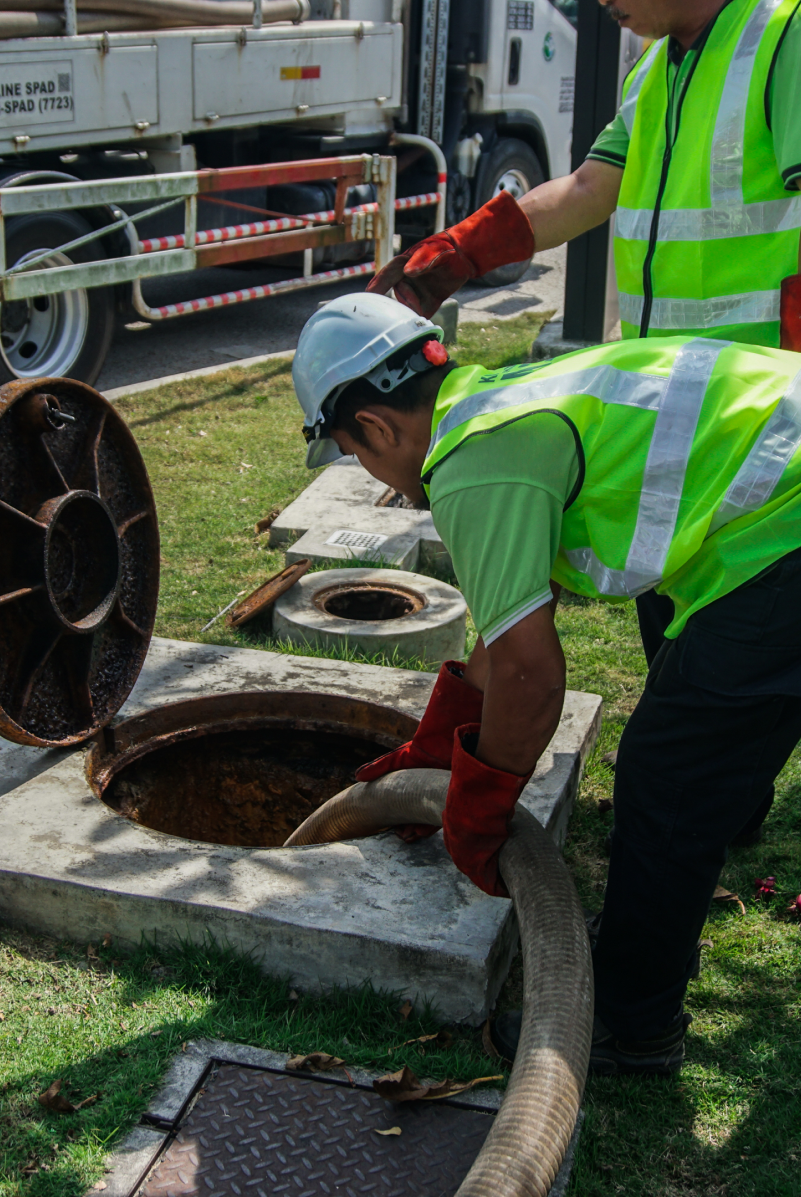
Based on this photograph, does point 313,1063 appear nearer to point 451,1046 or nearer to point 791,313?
point 451,1046

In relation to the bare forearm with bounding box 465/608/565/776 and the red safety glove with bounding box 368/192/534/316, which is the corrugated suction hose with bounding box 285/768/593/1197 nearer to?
the bare forearm with bounding box 465/608/565/776

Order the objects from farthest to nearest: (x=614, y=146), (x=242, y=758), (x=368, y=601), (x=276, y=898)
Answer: (x=368, y=601) < (x=242, y=758) < (x=614, y=146) < (x=276, y=898)

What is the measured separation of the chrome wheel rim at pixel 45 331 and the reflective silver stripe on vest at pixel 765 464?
5.76 metres

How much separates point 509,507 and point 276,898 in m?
1.22

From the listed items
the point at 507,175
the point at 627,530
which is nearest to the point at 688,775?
the point at 627,530

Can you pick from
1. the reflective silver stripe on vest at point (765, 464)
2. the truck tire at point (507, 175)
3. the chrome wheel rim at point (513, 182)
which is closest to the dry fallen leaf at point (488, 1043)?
the reflective silver stripe on vest at point (765, 464)

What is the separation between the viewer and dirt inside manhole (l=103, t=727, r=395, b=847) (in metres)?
3.78

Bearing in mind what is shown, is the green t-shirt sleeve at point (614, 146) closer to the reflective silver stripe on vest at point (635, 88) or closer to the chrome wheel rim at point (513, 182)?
the reflective silver stripe on vest at point (635, 88)

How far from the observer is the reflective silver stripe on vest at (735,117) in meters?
2.67

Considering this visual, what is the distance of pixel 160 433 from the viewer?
724 cm

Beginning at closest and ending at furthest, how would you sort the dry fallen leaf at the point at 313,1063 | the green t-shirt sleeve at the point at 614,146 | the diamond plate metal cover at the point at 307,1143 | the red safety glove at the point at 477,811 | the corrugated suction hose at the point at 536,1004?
the corrugated suction hose at the point at 536,1004 → the diamond plate metal cover at the point at 307,1143 → the red safety glove at the point at 477,811 → the dry fallen leaf at the point at 313,1063 → the green t-shirt sleeve at the point at 614,146

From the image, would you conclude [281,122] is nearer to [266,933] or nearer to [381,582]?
[381,582]

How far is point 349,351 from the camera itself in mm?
2299

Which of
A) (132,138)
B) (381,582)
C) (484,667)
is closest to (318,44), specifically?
(132,138)
